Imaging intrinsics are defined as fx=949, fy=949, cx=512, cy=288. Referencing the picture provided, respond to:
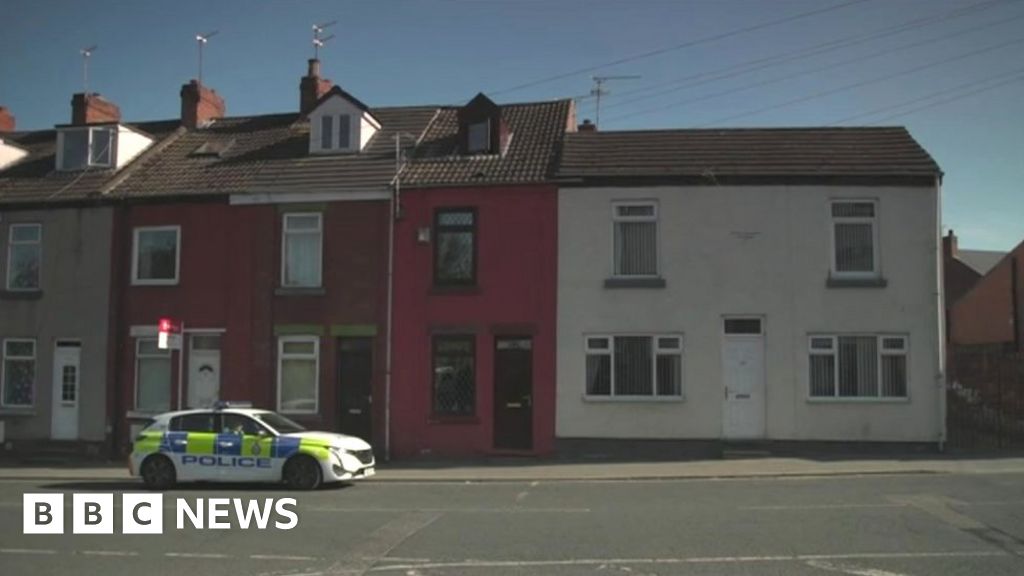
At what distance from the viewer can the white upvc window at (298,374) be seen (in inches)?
870

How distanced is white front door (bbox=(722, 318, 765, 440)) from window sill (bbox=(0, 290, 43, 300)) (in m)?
16.8

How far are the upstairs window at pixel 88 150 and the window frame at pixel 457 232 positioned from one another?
960 cm

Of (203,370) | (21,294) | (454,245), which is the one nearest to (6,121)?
(21,294)

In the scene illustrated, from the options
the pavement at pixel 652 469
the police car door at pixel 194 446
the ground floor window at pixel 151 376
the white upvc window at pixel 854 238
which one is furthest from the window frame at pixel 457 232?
the white upvc window at pixel 854 238

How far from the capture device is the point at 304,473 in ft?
52.3

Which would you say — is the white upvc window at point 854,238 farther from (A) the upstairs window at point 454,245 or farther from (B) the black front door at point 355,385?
(B) the black front door at point 355,385

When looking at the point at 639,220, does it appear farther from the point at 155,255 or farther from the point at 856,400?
the point at 155,255

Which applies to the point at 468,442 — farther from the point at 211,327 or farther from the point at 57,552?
the point at 57,552

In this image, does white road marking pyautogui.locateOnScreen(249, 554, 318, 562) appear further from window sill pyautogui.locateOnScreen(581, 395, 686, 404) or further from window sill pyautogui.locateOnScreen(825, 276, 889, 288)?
window sill pyautogui.locateOnScreen(825, 276, 889, 288)

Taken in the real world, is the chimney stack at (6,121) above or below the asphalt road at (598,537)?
above

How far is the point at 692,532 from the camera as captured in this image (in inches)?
432

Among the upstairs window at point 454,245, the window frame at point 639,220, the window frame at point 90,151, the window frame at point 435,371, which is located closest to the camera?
the window frame at point 639,220

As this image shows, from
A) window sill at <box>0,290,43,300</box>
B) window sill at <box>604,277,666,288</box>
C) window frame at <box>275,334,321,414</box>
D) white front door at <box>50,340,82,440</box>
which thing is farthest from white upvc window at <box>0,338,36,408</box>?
window sill at <box>604,277,666,288</box>

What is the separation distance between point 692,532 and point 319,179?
14475 mm
